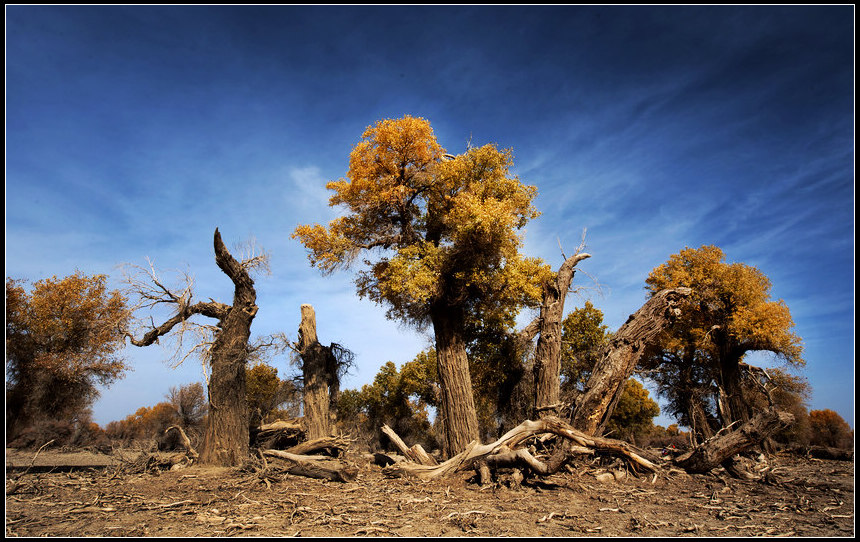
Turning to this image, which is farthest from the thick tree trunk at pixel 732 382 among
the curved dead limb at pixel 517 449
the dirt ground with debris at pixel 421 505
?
the curved dead limb at pixel 517 449

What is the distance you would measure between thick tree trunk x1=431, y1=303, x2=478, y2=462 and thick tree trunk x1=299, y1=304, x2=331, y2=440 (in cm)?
467

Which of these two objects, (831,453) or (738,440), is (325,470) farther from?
(831,453)

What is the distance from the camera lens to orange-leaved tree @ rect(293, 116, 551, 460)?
500 inches

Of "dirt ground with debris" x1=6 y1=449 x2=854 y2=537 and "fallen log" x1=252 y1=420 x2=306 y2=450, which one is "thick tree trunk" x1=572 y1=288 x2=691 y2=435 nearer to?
"dirt ground with debris" x1=6 y1=449 x2=854 y2=537

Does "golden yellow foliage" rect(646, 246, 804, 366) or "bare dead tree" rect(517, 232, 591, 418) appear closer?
"bare dead tree" rect(517, 232, 591, 418)

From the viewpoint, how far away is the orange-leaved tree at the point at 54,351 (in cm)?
2242

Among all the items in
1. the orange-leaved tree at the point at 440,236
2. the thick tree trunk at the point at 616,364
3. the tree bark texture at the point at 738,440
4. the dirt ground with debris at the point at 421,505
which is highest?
the orange-leaved tree at the point at 440,236

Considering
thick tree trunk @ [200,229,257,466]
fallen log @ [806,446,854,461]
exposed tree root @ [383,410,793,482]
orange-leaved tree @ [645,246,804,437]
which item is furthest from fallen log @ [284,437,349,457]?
fallen log @ [806,446,854,461]

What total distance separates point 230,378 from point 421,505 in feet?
21.7

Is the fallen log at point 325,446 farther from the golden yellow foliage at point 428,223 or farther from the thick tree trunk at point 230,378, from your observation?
the golden yellow foliage at point 428,223

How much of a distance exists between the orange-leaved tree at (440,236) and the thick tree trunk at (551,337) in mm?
692

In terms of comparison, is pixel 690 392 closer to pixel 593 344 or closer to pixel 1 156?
pixel 593 344

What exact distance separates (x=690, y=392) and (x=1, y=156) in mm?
25439

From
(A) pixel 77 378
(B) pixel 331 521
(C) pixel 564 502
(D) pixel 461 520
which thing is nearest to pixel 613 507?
(C) pixel 564 502
